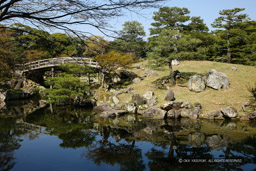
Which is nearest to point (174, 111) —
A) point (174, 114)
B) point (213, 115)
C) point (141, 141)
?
point (174, 114)

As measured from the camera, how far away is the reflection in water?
19.4 ft

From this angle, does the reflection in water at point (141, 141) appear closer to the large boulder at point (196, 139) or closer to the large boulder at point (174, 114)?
the large boulder at point (196, 139)

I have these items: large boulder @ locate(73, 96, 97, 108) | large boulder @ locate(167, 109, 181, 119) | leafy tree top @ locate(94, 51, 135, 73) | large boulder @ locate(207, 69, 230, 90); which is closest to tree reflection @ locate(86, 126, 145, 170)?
large boulder @ locate(167, 109, 181, 119)

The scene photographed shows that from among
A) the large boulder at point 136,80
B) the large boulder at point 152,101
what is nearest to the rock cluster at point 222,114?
the large boulder at point 152,101

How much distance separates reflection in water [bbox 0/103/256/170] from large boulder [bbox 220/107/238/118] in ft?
2.93

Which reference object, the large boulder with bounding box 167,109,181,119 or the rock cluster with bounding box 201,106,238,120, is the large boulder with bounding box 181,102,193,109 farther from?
the rock cluster with bounding box 201,106,238,120

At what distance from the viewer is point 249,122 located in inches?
409

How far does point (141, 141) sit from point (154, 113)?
4.82 metres

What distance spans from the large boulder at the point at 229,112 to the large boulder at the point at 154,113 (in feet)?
12.0

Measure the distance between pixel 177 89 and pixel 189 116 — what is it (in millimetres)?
4333

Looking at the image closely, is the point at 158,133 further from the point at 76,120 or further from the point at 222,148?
the point at 76,120

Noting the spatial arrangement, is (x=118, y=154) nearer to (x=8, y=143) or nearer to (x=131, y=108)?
(x=8, y=143)

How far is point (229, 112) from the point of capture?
443 inches

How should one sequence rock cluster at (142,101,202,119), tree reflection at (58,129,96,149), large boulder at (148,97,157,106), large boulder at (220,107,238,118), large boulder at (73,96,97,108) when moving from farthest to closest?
large boulder at (73,96,97,108) < large boulder at (148,97,157,106) < rock cluster at (142,101,202,119) < large boulder at (220,107,238,118) < tree reflection at (58,129,96,149)
